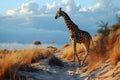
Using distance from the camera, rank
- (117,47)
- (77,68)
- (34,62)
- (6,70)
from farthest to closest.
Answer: (34,62) < (77,68) < (117,47) < (6,70)

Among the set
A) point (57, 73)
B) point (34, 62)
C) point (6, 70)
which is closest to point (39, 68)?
point (57, 73)

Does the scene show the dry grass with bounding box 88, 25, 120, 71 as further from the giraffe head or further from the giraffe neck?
the giraffe head

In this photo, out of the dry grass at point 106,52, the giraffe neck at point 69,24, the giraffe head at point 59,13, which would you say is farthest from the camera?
the giraffe head at point 59,13

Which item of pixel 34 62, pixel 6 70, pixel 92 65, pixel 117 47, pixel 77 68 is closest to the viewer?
pixel 6 70

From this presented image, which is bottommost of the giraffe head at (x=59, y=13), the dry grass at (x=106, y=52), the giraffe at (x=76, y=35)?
the dry grass at (x=106, y=52)

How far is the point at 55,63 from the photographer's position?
2053 cm

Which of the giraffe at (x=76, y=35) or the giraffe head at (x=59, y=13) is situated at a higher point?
the giraffe head at (x=59, y=13)

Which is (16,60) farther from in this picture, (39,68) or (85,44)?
(85,44)

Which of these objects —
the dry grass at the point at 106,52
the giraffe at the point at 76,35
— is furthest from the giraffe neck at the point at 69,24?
the dry grass at the point at 106,52

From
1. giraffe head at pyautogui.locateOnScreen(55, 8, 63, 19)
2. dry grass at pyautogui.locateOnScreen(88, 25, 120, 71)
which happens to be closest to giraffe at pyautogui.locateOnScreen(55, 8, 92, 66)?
giraffe head at pyautogui.locateOnScreen(55, 8, 63, 19)

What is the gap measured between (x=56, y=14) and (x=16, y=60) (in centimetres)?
473

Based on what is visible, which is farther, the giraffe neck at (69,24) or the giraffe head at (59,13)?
the giraffe head at (59,13)

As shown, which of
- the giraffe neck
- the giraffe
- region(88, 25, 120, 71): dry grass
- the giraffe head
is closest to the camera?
region(88, 25, 120, 71): dry grass

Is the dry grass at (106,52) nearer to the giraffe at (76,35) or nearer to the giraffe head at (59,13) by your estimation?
the giraffe at (76,35)
